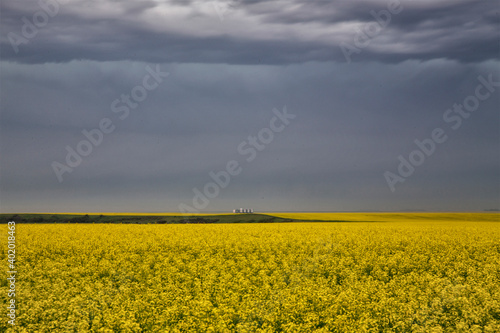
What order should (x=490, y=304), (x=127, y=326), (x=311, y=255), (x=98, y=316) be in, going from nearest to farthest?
(x=127, y=326)
(x=98, y=316)
(x=490, y=304)
(x=311, y=255)

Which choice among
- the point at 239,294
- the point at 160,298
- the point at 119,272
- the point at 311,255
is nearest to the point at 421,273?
the point at 311,255

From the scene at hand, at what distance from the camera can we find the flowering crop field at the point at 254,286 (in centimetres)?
1143

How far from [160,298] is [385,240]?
1702 cm

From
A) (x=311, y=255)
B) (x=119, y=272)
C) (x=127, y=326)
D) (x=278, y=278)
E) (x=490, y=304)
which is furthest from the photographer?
(x=311, y=255)

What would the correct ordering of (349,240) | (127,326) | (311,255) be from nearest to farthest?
(127,326) < (311,255) < (349,240)

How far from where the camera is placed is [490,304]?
41.6ft

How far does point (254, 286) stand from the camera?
14398mm

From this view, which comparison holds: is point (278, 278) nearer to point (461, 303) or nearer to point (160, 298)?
point (160, 298)

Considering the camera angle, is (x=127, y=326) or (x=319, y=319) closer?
(x=127, y=326)

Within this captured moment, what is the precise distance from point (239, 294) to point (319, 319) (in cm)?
294

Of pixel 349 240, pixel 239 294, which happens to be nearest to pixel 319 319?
pixel 239 294

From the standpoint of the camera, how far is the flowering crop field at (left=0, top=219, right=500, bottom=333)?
11.4m

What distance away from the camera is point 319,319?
11773 mm

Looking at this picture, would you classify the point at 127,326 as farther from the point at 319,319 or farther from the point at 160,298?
the point at 319,319
